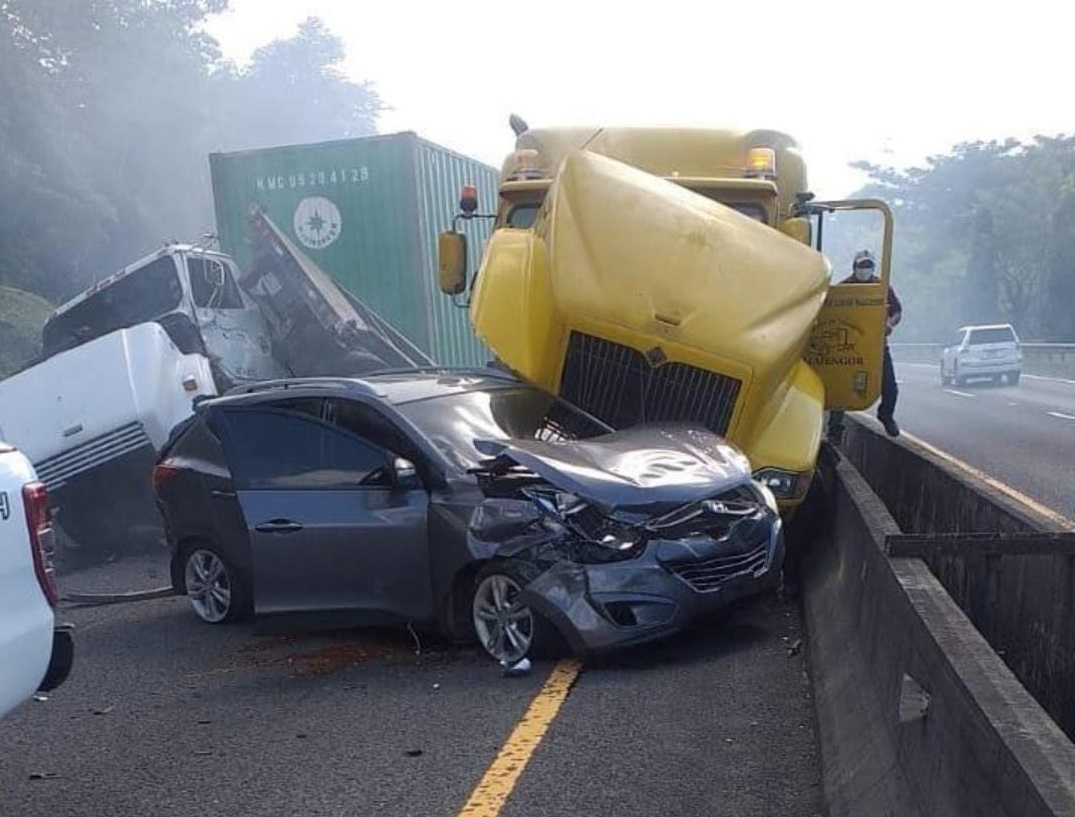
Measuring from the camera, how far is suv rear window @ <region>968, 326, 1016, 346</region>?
37969 millimetres

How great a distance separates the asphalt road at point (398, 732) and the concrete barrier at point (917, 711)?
345 millimetres

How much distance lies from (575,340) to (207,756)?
12.1 feet

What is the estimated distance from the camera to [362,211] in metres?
16.1

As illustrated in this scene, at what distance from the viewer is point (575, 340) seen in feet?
27.8

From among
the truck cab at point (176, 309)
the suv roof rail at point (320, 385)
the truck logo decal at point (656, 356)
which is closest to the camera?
the suv roof rail at point (320, 385)

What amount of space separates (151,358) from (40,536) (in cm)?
770

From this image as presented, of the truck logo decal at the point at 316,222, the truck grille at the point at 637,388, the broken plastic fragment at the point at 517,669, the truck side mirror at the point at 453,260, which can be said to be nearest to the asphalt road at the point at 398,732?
the broken plastic fragment at the point at 517,669

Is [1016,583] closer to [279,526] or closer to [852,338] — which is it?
[279,526]

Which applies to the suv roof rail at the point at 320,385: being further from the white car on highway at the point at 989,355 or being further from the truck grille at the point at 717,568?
the white car on highway at the point at 989,355

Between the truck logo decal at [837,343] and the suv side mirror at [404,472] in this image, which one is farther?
the truck logo decal at [837,343]

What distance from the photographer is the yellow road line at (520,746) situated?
5.01 metres

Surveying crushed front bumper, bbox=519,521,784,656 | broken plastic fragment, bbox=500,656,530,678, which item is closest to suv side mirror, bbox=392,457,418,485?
crushed front bumper, bbox=519,521,784,656

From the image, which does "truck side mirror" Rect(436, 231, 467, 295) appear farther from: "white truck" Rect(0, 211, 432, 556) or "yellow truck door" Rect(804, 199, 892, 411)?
"yellow truck door" Rect(804, 199, 892, 411)

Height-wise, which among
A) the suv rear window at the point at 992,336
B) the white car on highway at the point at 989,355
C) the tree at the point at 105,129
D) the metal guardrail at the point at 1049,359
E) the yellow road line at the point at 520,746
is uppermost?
the tree at the point at 105,129
